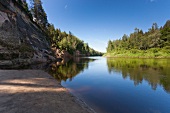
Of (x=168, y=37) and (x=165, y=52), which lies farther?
(x=168, y=37)

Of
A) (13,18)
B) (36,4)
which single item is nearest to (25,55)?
(13,18)

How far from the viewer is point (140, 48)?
80812 mm

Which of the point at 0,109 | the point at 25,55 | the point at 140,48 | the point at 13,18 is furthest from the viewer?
the point at 140,48

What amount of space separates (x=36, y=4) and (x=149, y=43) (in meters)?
69.3

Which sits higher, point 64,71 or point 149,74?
point 149,74

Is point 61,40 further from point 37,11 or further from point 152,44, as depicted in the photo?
point 152,44

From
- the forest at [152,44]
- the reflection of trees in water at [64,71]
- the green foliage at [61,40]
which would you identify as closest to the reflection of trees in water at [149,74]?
the reflection of trees in water at [64,71]

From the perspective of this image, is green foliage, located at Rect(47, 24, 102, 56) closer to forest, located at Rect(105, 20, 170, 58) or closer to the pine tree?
the pine tree

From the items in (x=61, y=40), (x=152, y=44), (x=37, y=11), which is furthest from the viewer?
(x=61, y=40)

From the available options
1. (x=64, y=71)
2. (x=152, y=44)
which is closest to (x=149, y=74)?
(x=64, y=71)

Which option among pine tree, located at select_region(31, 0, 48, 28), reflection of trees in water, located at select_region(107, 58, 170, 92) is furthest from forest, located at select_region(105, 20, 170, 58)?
pine tree, located at select_region(31, 0, 48, 28)

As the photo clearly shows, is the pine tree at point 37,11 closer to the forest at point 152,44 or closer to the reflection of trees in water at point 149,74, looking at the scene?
the reflection of trees in water at point 149,74

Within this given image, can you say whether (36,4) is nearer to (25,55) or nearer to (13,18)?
(13,18)

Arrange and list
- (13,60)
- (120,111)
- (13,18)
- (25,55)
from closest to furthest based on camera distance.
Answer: (120,111) < (13,60) < (25,55) < (13,18)
